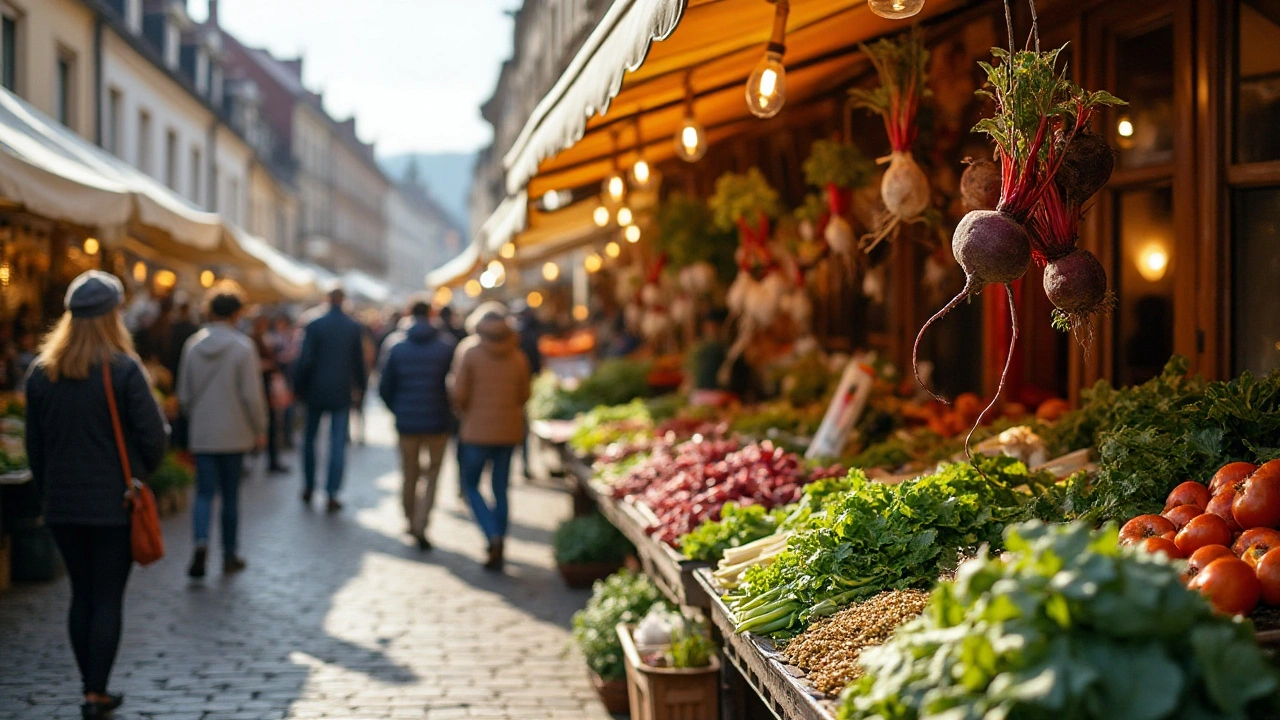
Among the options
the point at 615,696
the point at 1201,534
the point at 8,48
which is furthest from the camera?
the point at 8,48

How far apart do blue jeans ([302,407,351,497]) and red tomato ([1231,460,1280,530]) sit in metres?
9.81

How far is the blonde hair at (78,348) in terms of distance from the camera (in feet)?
18.9

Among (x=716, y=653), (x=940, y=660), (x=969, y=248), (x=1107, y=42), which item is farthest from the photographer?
(x=1107, y=42)

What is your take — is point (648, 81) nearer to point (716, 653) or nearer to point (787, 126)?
point (716, 653)

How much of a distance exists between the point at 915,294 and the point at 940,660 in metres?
7.49

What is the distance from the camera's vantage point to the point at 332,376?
12359mm

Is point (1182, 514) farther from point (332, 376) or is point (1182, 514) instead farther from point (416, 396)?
point (332, 376)

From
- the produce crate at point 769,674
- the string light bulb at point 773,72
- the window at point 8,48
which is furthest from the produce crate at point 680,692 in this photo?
the window at point 8,48

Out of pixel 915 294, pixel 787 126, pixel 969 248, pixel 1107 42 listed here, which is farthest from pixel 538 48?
pixel 969 248

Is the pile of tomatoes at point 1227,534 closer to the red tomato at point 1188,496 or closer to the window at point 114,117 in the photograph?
the red tomato at point 1188,496

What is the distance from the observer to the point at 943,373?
9867mm

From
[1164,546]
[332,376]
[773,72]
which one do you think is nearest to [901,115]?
[773,72]

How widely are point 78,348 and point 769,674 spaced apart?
385 centimetres

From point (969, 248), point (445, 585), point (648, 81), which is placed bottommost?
point (445, 585)
